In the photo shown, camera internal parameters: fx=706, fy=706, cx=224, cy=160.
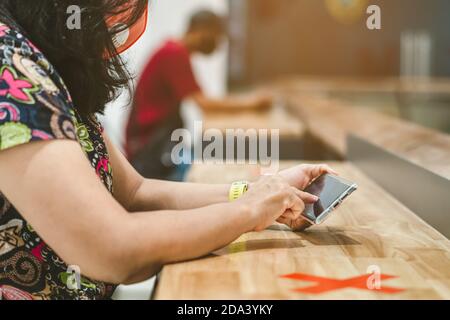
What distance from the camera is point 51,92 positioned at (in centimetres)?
100

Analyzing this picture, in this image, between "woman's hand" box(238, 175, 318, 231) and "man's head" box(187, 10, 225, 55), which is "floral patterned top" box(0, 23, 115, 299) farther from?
"man's head" box(187, 10, 225, 55)

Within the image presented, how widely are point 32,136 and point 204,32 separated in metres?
3.16

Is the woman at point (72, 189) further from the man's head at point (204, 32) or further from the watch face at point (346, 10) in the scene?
the watch face at point (346, 10)

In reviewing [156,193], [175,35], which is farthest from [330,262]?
[175,35]

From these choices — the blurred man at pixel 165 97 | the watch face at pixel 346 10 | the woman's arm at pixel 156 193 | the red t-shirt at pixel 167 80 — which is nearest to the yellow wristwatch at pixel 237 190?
the woman's arm at pixel 156 193

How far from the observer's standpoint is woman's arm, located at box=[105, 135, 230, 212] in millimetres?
1460

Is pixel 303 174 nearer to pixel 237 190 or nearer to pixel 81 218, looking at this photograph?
pixel 237 190

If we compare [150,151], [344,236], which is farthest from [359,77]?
[344,236]

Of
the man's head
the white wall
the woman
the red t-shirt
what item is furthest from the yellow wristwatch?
the white wall

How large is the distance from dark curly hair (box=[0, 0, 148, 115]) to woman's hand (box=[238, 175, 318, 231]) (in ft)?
1.11

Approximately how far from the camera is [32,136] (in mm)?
949

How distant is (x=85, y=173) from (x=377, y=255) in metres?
0.52

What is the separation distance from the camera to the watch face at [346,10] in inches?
378
